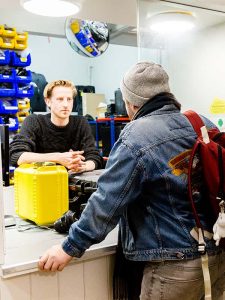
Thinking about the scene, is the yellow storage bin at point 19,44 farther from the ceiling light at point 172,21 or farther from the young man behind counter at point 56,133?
the ceiling light at point 172,21

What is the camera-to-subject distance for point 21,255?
4.62 ft

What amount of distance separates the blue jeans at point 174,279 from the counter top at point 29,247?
0.24 meters

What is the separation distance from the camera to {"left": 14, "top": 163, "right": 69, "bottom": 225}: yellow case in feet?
5.44

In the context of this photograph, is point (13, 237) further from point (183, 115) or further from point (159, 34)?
point (159, 34)

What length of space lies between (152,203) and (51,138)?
1.76 metres

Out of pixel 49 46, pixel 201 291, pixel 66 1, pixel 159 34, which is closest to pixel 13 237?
pixel 201 291

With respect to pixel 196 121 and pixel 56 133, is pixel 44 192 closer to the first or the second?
pixel 196 121

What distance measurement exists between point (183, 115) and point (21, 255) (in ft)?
2.60

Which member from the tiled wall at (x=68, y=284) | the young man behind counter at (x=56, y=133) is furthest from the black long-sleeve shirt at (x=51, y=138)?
the tiled wall at (x=68, y=284)

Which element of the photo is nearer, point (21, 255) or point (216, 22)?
point (21, 255)

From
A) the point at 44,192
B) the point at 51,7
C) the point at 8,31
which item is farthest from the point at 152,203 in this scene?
the point at 8,31

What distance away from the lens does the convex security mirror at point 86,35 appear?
4.18 m

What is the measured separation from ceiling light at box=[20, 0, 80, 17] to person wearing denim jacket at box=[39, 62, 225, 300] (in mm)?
903

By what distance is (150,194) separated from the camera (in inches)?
49.5
